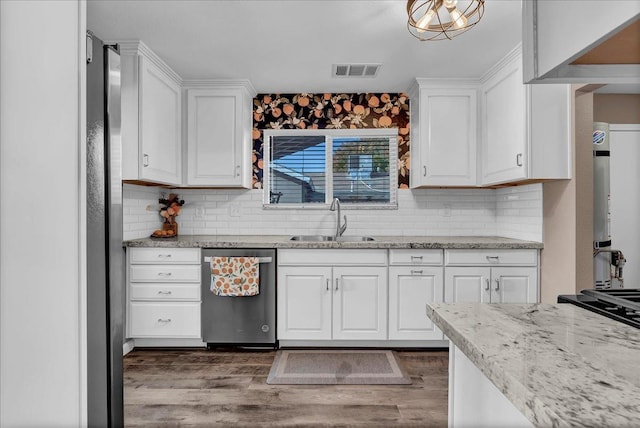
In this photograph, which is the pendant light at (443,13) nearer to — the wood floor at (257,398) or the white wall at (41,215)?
the white wall at (41,215)

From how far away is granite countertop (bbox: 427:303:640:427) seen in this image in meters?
0.49

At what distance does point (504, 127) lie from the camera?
308 centimetres

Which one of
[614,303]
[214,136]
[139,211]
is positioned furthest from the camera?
[214,136]

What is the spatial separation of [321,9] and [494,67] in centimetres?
159

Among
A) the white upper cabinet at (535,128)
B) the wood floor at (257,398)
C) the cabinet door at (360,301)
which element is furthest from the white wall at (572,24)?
the cabinet door at (360,301)

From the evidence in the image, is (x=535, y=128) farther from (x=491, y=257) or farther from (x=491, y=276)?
(x=491, y=276)

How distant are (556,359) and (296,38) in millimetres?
2516

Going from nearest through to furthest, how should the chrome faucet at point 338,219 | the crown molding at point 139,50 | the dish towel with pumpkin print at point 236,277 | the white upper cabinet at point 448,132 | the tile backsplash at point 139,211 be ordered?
1. the crown molding at point 139,50
2. the dish towel with pumpkin print at point 236,277
3. the tile backsplash at point 139,211
4. the white upper cabinet at point 448,132
5. the chrome faucet at point 338,219

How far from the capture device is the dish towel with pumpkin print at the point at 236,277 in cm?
304

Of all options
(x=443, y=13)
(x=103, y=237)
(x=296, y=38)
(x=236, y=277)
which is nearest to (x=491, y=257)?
(x=443, y=13)

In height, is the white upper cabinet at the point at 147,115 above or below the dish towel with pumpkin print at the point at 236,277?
above

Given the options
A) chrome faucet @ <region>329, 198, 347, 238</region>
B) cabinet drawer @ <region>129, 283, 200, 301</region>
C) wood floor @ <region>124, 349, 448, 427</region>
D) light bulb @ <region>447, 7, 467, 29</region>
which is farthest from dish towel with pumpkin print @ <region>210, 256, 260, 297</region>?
light bulb @ <region>447, 7, 467, 29</region>

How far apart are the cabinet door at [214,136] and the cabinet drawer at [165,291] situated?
927mm

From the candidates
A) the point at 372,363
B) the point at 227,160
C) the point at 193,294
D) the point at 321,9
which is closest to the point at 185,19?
the point at 321,9
